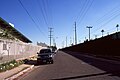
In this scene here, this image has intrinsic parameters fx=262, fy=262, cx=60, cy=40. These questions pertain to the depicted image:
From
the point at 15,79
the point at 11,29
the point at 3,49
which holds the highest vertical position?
the point at 11,29

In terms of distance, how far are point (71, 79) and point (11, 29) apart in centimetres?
3063

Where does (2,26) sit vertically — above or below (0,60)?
above

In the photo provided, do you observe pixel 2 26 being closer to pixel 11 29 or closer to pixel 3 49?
pixel 11 29

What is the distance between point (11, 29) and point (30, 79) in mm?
28972

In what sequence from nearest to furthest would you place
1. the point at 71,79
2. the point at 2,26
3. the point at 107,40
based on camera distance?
the point at 71,79
the point at 2,26
the point at 107,40

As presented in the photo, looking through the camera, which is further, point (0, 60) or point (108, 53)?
point (108, 53)

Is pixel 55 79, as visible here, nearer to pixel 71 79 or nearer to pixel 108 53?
pixel 71 79

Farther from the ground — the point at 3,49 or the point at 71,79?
the point at 3,49

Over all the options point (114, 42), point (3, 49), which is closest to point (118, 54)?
point (114, 42)

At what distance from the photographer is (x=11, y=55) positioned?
2844cm

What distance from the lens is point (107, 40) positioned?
46500 mm

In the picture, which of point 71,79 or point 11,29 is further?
point 11,29

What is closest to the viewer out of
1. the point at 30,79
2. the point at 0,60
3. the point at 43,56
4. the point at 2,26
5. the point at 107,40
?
the point at 30,79

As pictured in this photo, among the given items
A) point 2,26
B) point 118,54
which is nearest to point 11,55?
point 2,26
